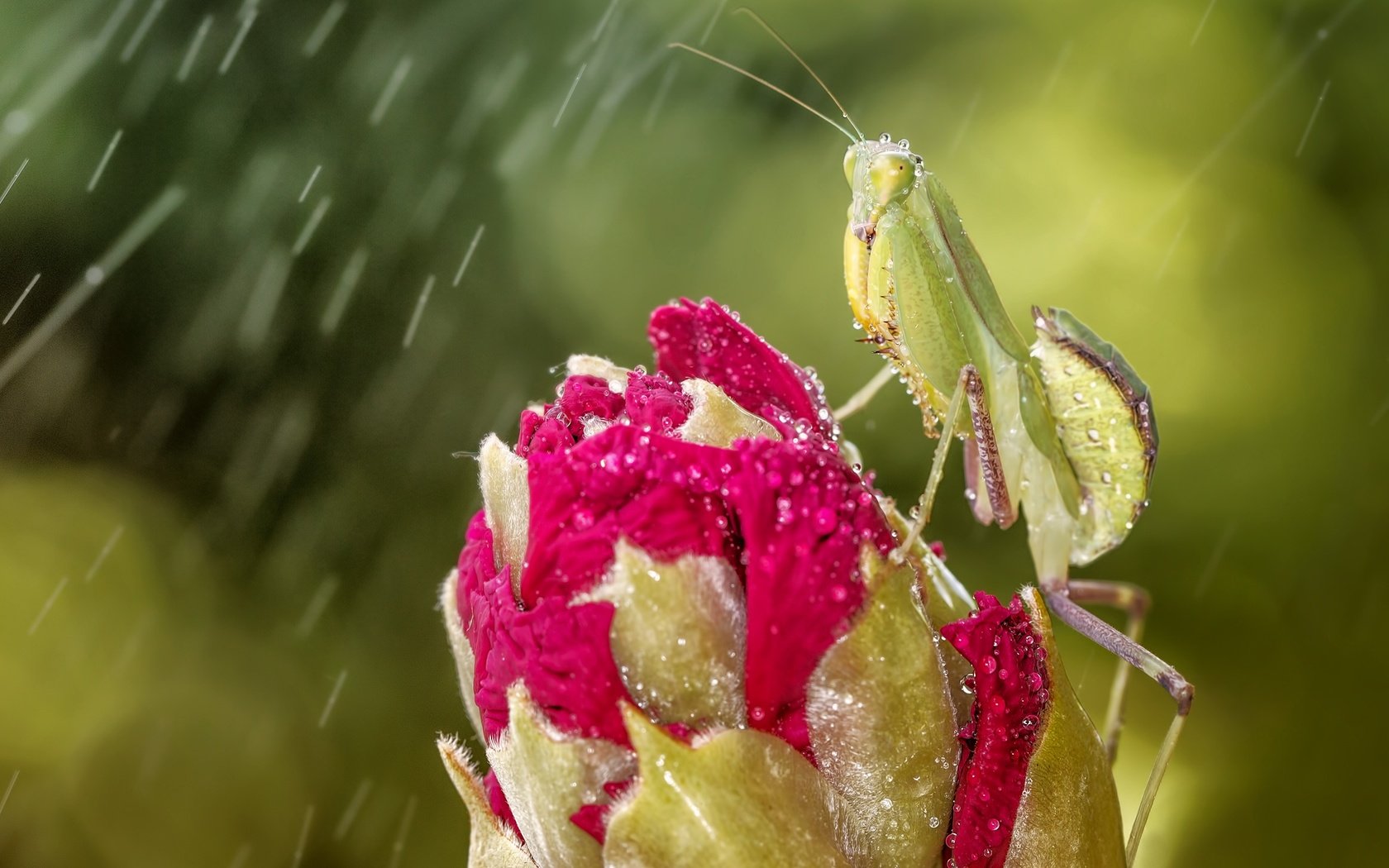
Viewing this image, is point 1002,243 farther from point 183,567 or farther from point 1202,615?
point 183,567

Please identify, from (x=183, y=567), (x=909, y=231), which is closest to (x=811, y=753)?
(x=909, y=231)

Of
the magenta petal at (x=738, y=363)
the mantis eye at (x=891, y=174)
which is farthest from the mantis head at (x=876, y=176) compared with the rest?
the magenta petal at (x=738, y=363)

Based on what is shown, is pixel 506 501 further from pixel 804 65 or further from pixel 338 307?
pixel 338 307

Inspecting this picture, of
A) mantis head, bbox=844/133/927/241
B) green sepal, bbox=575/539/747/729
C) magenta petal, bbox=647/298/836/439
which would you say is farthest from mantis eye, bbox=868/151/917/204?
green sepal, bbox=575/539/747/729

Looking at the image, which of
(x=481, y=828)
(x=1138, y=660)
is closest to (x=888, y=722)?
(x=481, y=828)

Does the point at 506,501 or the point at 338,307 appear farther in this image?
the point at 338,307

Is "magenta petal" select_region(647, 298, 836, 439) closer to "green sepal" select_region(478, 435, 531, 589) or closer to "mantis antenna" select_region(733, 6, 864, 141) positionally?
"green sepal" select_region(478, 435, 531, 589)
